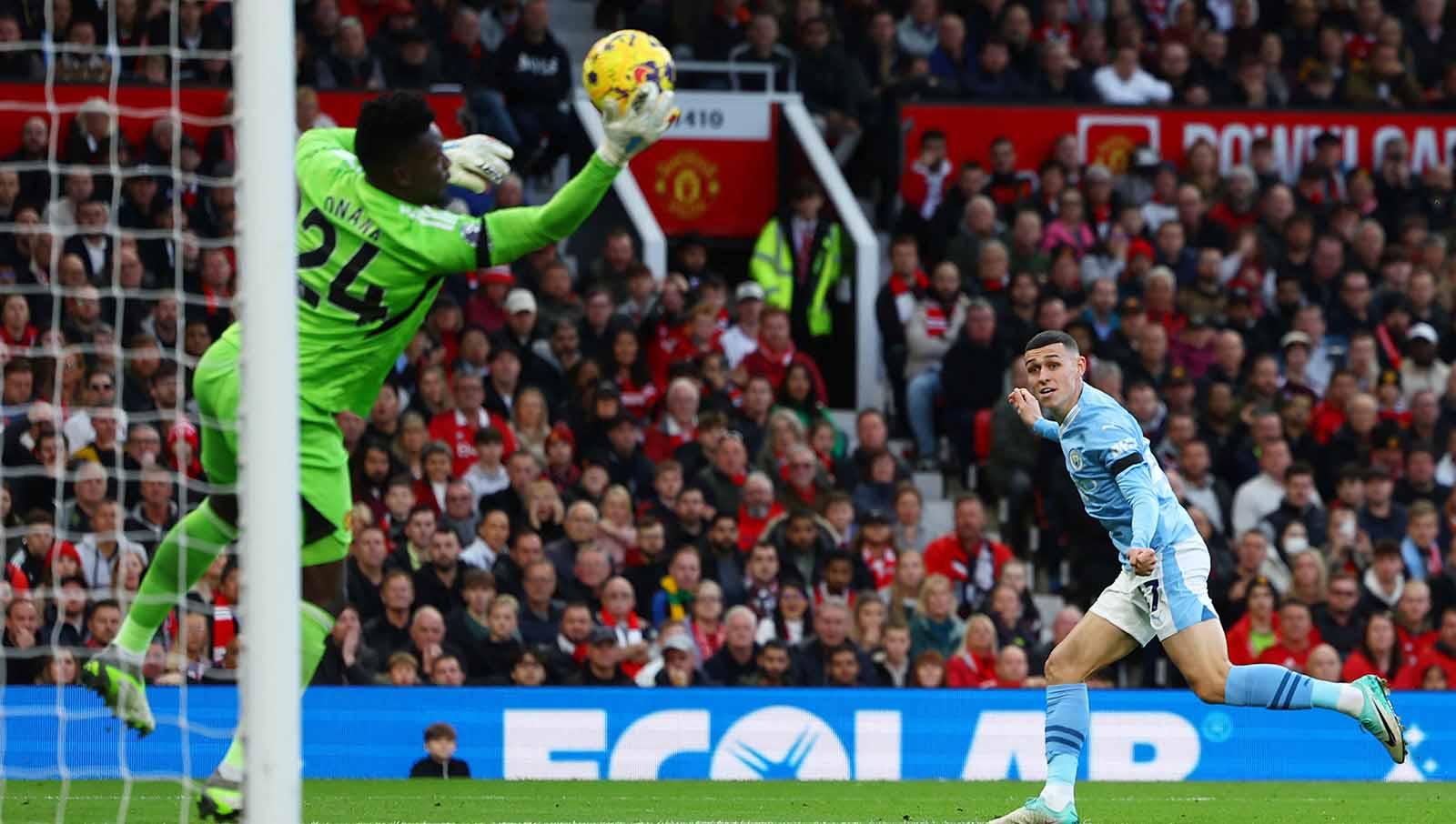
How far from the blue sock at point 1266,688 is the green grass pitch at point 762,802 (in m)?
1.06

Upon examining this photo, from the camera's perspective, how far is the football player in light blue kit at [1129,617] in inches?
309

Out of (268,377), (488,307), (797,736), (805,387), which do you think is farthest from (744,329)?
(268,377)

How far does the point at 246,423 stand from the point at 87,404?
6.89 m

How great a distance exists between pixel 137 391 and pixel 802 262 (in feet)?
17.6

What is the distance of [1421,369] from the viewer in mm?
15859

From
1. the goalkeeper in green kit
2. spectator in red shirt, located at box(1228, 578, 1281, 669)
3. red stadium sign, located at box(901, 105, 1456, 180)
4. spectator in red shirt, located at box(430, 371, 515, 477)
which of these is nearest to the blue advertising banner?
spectator in red shirt, located at box(1228, 578, 1281, 669)

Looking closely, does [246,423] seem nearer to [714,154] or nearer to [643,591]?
[643,591]

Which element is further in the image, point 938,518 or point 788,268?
point 788,268

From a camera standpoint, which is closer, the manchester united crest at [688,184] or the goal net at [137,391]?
the goal net at [137,391]

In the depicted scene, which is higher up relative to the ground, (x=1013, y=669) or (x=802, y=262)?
(x=802, y=262)

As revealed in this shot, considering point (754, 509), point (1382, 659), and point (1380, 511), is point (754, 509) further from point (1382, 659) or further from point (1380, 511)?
point (1380, 511)

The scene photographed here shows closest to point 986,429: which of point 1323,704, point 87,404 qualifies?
point 87,404

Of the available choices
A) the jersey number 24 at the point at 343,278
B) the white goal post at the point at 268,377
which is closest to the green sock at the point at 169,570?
the jersey number 24 at the point at 343,278

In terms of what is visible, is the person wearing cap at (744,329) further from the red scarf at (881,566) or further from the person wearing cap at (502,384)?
the red scarf at (881,566)
